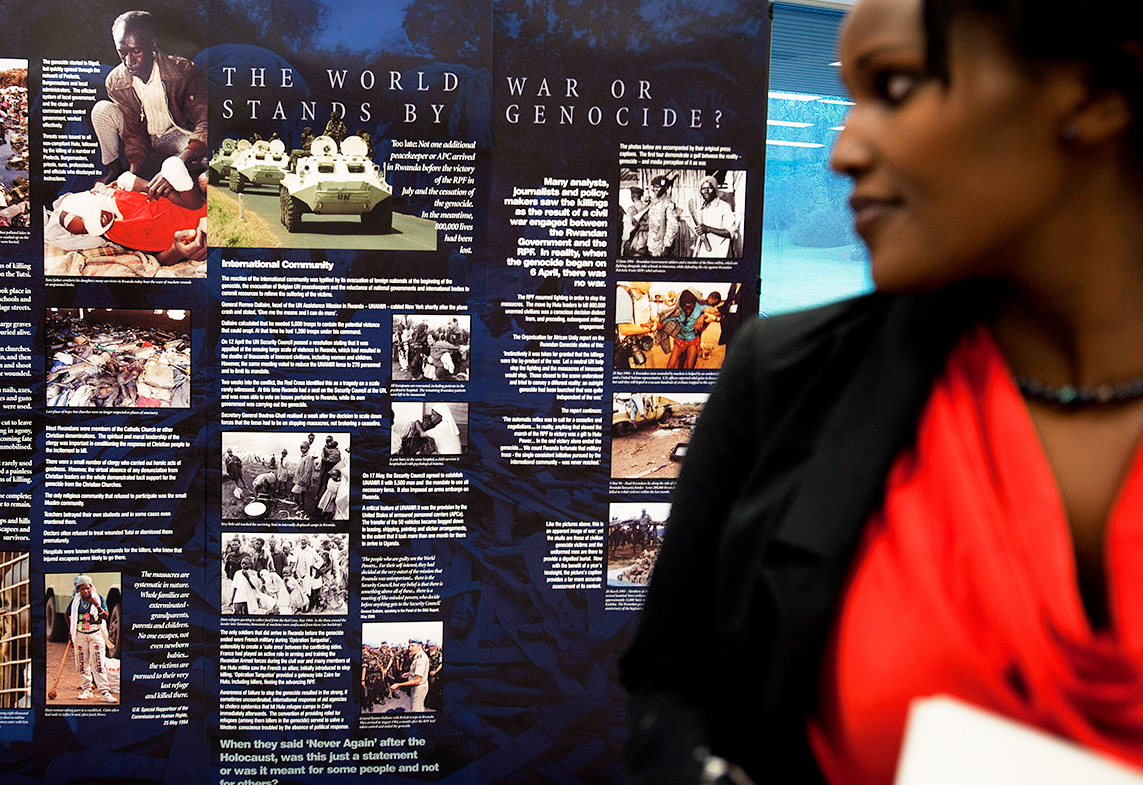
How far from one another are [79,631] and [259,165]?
68.1 inches

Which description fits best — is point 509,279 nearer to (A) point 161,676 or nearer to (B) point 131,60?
(B) point 131,60

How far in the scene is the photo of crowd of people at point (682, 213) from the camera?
10.5ft

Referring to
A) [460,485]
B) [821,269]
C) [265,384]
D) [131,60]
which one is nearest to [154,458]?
[265,384]

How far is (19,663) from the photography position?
119 inches

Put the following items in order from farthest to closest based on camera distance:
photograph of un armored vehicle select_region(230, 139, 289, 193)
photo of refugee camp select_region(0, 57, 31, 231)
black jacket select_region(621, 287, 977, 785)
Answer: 1. photograph of un armored vehicle select_region(230, 139, 289, 193)
2. photo of refugee camp select_region(0, 57, 31, 231)
3. black jacket select_region(621, 287, 977, 785)

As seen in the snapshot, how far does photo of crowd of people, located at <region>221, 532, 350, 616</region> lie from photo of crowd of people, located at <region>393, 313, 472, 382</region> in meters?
0.64

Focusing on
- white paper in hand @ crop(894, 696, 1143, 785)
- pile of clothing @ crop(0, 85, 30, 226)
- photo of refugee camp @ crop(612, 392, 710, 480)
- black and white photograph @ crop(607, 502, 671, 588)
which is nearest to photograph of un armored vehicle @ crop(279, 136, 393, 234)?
pile of clothing @ crop(0, 85, 30, 226)

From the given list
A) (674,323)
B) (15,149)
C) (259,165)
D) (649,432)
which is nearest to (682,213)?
(674,323)

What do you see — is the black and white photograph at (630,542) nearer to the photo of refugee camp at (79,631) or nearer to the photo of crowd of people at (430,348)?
the photo of crowd of people at (430,348)

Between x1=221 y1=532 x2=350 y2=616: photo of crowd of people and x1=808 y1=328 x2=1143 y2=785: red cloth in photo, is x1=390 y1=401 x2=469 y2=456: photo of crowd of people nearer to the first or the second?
x1=221 y1=532 x2=350 y2=616: photo of crowd of people

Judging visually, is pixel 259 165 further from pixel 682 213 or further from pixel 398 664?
pixel 398 664

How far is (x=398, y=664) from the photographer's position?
10.4ft

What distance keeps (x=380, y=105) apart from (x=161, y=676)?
2136 mm

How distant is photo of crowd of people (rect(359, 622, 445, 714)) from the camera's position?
315 centimetres
